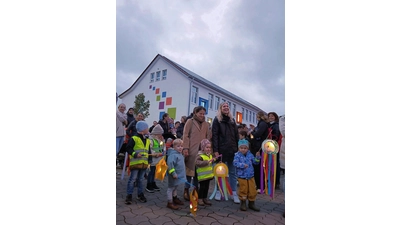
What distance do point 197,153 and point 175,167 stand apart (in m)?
0.25

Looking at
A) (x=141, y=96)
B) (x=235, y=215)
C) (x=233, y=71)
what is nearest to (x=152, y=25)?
(x=141, y=96)

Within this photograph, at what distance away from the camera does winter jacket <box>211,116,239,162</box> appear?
2.02m

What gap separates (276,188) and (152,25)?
1.76 m

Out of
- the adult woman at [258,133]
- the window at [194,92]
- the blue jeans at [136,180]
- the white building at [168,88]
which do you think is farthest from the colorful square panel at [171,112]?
the adult woman at [258,133]

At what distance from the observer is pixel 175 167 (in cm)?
188

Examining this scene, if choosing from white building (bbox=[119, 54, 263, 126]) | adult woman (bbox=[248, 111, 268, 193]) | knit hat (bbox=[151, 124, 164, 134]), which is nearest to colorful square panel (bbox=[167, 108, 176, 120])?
white building (bbox=[119, 54, 263, 126])

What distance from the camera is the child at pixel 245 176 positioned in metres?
1.83

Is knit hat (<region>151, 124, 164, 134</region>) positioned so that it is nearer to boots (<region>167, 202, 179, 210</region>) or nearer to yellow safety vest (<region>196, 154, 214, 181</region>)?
yellow safety vest (<region>196, 154, 214, 181</region>)

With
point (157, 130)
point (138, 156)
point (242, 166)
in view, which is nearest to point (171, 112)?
point (157, 130)

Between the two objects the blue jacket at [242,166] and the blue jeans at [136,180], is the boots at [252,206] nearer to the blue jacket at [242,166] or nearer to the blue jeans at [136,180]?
the blue jacket at [242,166]

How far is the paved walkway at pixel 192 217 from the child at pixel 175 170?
0.10 meters

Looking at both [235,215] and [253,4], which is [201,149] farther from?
[253,4]

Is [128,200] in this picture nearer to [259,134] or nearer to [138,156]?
[138,156]

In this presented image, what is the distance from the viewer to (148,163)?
207 centimetres
